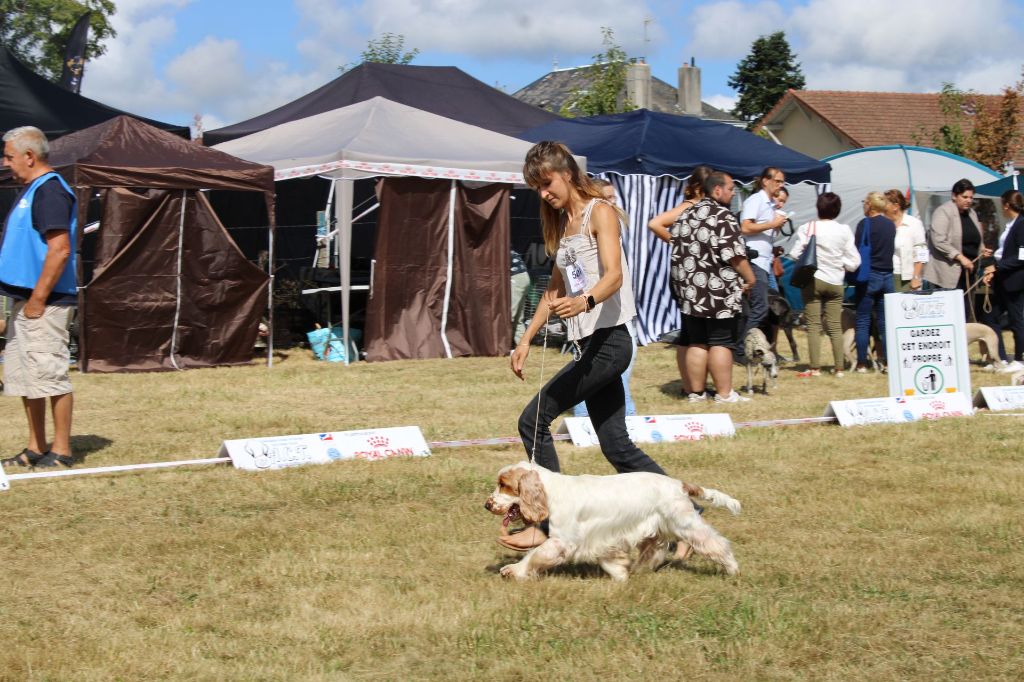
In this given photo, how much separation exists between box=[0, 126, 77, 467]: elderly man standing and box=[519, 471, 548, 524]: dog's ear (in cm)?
357

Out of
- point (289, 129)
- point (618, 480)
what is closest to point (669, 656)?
point (618, 480)

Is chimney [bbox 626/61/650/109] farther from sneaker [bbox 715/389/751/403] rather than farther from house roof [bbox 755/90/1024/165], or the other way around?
sneaker [bbox 715/389/751/403]

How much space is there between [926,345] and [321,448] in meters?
5.03

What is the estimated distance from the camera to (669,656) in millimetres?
3955

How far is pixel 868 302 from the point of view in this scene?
11.6 meters

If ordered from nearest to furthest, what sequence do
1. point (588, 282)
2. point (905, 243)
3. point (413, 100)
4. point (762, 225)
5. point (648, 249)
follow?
1. point (588, 282)
2. point (762, 225)
3. point (905, 243)
4. point (648, 249)
5. point (413, 100)

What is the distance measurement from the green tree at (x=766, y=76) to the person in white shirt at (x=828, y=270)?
212 ft

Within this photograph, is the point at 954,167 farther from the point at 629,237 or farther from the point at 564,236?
the point at 564,236

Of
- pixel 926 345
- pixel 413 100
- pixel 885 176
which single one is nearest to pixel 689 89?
pixel 885 176

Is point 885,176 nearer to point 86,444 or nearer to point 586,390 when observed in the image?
point 86,444

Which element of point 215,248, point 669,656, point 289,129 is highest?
point 289,129

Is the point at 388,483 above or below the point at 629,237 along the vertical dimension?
below

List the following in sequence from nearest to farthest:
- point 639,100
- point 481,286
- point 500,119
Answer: point 481,286
point 500,119
point 639,100

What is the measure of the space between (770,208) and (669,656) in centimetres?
755
